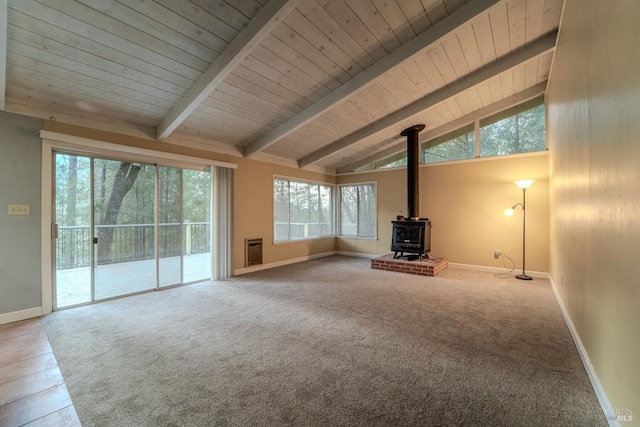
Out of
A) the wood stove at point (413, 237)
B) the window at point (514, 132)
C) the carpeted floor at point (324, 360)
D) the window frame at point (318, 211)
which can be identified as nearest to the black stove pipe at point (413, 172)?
the wood stove at point (413, 237)

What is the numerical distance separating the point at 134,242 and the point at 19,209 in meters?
1.18

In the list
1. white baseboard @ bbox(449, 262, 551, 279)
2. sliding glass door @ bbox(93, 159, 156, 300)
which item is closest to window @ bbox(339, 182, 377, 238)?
white baseboard @ bbox(449, 262, 551, 279)

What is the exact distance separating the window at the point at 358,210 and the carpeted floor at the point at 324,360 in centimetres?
328

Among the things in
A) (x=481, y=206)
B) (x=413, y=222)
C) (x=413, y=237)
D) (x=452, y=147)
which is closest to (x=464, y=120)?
(x=452, y=147)

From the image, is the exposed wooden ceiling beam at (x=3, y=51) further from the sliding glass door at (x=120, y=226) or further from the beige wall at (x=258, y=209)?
the beige wall at (x=258, y=209)

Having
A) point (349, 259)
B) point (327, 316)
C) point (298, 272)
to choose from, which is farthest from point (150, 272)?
point (349, 259)

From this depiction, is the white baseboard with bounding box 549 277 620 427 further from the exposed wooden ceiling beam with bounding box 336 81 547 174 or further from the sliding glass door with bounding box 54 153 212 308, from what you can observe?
the sliding glass door with bounding box 54 153 212 308

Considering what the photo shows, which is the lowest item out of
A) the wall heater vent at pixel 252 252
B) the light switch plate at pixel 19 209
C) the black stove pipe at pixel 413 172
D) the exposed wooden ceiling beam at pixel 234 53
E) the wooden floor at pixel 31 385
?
the wooden floor at pixel 31 385

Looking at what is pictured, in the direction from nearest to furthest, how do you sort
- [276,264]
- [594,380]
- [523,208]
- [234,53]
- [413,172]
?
1. [594,380]
2. [234,53]
3. [523,208]
4. [413,172]
5. [276,264]

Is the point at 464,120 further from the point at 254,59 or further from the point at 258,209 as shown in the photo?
the point at 258,209

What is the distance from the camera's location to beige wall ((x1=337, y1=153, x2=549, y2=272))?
4711 millimetres

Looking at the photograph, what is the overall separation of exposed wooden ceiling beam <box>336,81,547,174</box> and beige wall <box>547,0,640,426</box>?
8.12 ft

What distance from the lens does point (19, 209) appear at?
288 centimetres

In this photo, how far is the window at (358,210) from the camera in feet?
22.3
